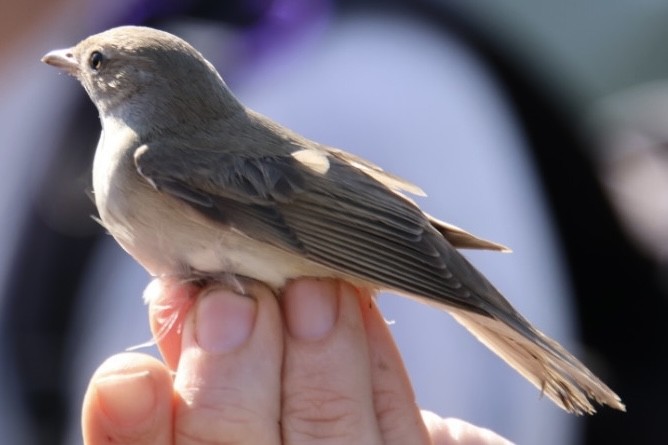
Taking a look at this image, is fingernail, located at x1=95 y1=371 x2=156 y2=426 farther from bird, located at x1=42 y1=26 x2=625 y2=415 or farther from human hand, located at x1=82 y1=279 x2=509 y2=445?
bird, located at x1=42 y1=26 x2=625 y2=415

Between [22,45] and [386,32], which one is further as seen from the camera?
[22,45]

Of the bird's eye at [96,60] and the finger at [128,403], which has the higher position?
the bird's eye at [96,60]

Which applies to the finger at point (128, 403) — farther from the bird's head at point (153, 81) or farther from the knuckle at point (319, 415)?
the bird's head at point (153, 81)

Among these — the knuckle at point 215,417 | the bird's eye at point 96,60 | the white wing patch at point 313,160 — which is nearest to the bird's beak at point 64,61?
the bird's eye at point 96,60

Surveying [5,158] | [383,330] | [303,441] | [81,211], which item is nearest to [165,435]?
[303,441]

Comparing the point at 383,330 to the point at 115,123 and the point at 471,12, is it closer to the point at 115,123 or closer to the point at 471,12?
the point at 115,123

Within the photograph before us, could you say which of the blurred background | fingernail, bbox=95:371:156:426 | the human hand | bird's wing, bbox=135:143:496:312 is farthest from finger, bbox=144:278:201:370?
the blurred background

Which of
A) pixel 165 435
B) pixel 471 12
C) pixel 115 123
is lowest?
pixel 165 435

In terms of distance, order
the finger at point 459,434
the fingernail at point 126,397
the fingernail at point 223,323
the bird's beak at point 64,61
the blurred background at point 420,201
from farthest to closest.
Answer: the blurred background at point 420,201
the bird's beak at point 64,61
the finger at point 459,434
the fingernail at point 223,323
the fingernail at point 126,397
